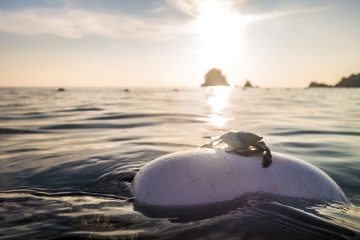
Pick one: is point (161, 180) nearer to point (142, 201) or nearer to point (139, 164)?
point (142, 201)

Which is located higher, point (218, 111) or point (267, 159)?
point (267, 159)

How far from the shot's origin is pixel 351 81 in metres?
186

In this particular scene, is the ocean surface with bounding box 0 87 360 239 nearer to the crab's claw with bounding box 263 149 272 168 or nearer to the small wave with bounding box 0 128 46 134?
the crab's claw with bounding box 263 149 272 168

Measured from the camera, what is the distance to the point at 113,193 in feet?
14.8

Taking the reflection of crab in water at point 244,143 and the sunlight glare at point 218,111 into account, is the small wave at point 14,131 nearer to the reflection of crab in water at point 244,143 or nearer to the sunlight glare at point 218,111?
the sunlight glare at point 218,111

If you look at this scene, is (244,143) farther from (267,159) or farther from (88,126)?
(88,126)

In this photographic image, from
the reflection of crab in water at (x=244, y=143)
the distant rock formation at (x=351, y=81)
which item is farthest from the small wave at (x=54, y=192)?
the distant rock formation at (x=351, y=81)

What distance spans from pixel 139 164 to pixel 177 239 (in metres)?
3.49

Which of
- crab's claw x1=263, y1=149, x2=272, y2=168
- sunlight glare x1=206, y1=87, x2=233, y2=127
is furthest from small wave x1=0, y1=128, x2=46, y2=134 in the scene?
crab's claw x1=263, y1=149, x2=272, y2=168

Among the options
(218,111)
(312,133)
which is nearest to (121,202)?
(312,133)

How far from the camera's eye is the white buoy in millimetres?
3580

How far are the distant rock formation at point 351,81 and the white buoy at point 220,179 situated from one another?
202407mm

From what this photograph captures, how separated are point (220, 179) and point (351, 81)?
20840 cm

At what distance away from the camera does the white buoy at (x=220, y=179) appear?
11.7ft
